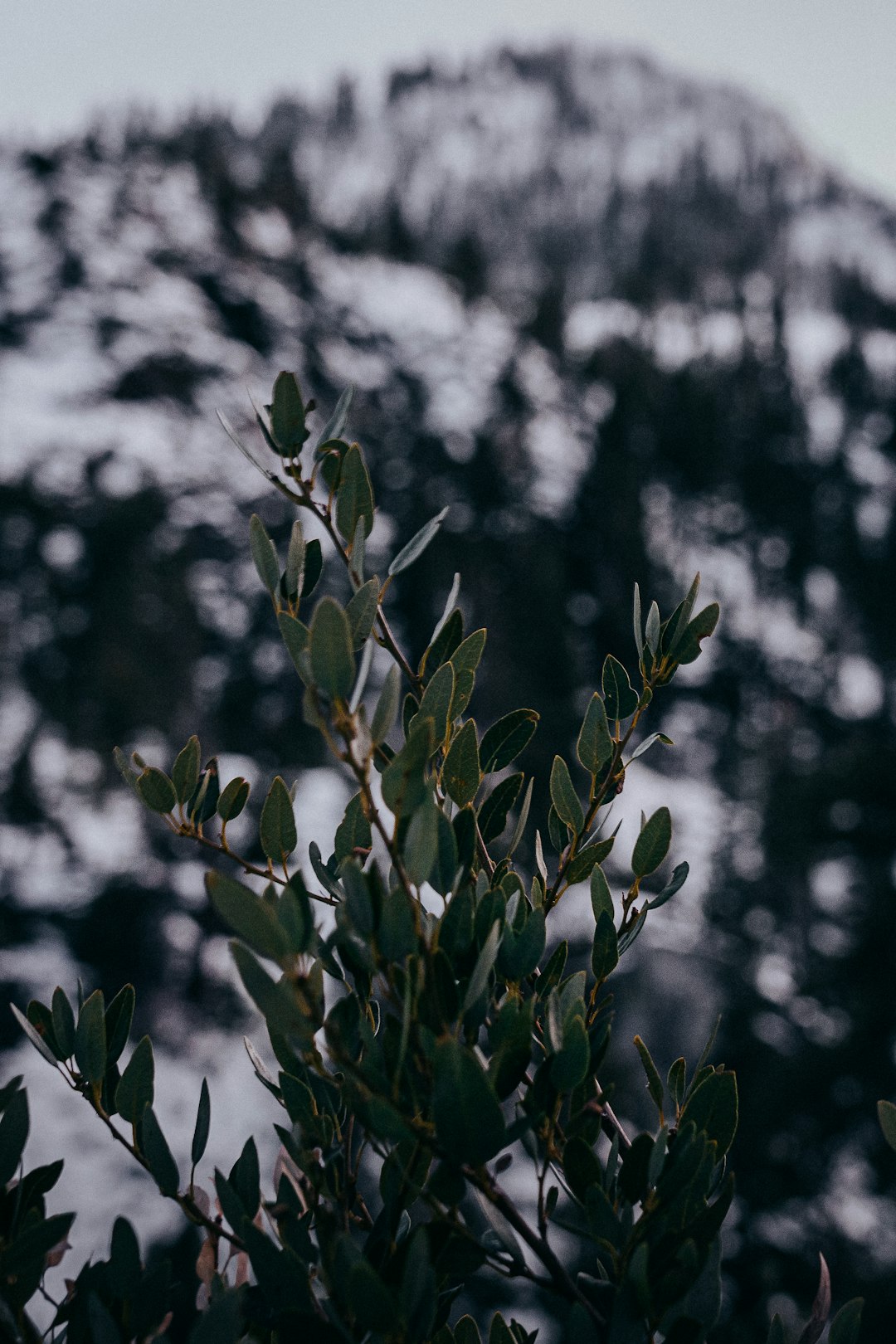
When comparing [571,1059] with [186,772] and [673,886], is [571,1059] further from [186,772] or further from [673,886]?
[186,772]

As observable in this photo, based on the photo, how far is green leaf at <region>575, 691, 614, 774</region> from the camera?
716mm

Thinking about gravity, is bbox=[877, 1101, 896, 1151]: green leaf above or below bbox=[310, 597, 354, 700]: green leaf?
below

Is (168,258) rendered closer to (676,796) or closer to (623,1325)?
(676,796)

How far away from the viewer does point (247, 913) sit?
419mm

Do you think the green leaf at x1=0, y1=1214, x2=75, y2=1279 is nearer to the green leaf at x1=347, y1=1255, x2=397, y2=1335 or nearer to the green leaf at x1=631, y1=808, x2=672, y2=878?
the green leaf at x1=347, y1=1255, x2=397, y2=1335

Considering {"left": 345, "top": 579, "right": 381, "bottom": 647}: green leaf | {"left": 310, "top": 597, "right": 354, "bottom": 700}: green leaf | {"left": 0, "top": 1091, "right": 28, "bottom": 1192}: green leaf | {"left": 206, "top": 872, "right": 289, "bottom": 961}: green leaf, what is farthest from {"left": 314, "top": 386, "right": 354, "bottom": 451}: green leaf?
{"left": 0, "top": 1091, "right": 28, "bottom": 1192}: green leaf

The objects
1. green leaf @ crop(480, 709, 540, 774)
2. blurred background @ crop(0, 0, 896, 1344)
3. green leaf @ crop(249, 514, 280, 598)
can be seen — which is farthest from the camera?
blurred background @ crop(0, 0, 896, 1344)

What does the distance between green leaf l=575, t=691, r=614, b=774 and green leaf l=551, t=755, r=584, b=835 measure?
19 mm

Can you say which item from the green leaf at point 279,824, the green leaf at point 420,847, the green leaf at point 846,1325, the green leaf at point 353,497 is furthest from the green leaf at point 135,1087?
the green leaf at point 846,1325

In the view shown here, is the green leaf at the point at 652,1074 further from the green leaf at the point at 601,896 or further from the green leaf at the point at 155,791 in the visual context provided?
the green leaf at the point at 155,791

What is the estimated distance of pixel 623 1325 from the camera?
524mm

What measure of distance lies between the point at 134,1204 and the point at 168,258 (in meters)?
12.4

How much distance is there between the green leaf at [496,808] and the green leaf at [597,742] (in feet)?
0.18

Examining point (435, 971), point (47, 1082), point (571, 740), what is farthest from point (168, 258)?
point (435, 971)
